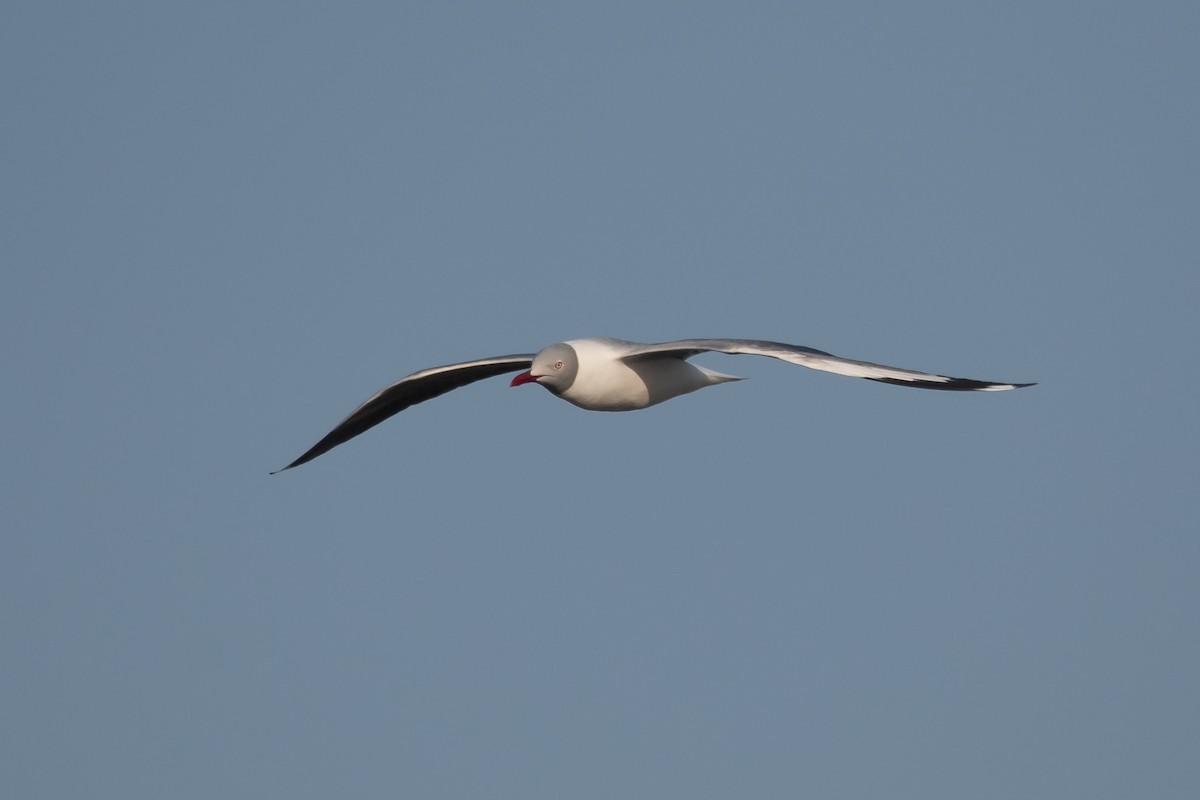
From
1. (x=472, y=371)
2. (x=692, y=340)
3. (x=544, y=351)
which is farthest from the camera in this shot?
(x=472, y=371)

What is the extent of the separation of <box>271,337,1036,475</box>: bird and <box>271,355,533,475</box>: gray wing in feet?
0.04

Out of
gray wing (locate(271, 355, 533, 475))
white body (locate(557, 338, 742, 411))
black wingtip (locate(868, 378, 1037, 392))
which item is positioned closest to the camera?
black wingtip (locate(868, 378, 1037, 392))

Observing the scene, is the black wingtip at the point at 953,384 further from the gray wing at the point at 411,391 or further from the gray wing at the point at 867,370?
the gray wing at the point at 411,391

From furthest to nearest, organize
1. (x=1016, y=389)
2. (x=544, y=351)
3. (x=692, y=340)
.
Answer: (x=544, y=351) → (x=692, y=340) → (x=1016, y=389)

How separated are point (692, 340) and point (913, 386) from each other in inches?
103

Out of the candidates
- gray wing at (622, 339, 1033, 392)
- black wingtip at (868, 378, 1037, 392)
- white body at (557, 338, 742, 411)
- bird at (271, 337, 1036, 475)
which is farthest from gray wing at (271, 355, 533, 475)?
black wingtip at (868, 378, 1037, 392)

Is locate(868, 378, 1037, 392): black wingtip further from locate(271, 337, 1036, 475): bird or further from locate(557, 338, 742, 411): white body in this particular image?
locate(557, 338, 742, 411): white body

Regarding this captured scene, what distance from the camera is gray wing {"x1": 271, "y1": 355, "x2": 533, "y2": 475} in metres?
20.3

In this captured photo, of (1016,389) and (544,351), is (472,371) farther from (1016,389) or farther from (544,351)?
(1016,389)

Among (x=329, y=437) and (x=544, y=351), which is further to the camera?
(x=329, y=437)

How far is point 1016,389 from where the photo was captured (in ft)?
49.6

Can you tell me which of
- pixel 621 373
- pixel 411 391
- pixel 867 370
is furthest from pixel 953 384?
pixel 411 391

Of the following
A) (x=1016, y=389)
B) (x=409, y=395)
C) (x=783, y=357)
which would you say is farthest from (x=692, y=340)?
(x=409, y=395)

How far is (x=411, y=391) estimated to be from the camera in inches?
855
